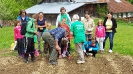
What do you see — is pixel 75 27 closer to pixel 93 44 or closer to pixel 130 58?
pixel 93 44

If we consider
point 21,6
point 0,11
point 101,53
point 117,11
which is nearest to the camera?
point 101,53

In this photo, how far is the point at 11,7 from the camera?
51.5 metres

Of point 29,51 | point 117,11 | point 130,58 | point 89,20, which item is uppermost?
point 89,20

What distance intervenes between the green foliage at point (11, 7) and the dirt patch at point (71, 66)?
115 ft

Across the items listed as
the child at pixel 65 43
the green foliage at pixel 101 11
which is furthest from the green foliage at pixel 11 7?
the child at pixel 65 43

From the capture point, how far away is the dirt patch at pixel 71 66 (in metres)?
10.1

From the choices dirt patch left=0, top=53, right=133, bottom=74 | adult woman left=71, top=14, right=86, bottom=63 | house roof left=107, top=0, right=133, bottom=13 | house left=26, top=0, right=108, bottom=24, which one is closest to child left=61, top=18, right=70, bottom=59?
dirt patch left=0, top=53, right=133, bottom=74

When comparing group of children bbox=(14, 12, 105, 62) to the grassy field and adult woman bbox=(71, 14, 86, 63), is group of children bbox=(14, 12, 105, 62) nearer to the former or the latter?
adult woman bbox=(71, 14, 86, 63)

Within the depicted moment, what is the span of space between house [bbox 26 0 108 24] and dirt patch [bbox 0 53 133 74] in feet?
90.4

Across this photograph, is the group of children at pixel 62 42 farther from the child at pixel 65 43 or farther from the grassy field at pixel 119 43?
the grassy field at pixel 119 43

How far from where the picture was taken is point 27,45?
36.1ft

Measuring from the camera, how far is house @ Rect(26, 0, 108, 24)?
4171 centimetres

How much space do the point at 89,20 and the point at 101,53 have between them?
1571mm

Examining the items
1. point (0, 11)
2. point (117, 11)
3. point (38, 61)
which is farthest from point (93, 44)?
point (117, 11)
